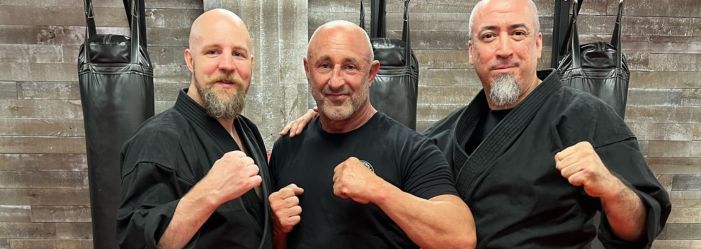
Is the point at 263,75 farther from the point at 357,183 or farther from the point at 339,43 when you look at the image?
the point at 357,183

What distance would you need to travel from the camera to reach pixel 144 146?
1.20 meters

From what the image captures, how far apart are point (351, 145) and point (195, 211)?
0.49 m

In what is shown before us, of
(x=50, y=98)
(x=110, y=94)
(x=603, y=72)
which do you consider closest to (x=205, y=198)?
(x=110, y=94)

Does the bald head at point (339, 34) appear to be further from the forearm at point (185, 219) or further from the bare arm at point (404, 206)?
the forearm at point (185, 219)

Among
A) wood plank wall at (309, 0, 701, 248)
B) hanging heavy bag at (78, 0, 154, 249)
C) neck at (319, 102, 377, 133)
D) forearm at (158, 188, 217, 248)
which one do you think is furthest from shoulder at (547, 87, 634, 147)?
wood plank wall at (309, 0, 701, 248)

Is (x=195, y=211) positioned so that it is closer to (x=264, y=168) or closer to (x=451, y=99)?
(x=264, y=168)

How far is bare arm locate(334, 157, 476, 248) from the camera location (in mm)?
1175

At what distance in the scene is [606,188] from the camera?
3.92ft

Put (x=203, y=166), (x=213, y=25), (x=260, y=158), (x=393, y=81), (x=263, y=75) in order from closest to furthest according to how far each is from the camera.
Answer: (x=203, y=166) → (x=213, y=25) → (x=260, y=158) → (x=393, y=81) → (x=263, y=75)

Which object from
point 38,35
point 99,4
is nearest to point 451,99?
point 99,4

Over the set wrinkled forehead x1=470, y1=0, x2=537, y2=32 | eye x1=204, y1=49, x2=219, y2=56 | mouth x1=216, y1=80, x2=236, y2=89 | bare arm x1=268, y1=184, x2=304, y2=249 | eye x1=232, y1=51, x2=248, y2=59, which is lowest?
bare arm x1=268, y1=184, x2=304, y2=249

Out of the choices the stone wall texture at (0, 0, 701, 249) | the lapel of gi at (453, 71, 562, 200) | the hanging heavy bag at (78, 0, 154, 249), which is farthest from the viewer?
the stone wall texture at (0, 0, 701, 249)

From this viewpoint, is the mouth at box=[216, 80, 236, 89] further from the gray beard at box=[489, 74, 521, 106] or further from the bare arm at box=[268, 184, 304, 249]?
the gray beard at box=[489, 74, 521, 106]

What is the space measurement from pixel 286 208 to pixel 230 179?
0.26 metres
